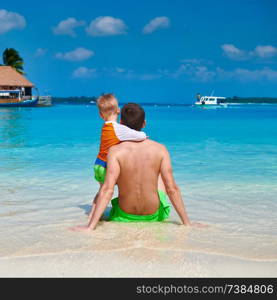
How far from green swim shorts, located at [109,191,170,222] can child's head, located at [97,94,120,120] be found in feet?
2.65

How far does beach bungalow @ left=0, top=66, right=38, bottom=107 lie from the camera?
55.2 metres

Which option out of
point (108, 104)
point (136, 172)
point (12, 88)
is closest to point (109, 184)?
point (136, 172)

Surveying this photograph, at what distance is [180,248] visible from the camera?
3199mm

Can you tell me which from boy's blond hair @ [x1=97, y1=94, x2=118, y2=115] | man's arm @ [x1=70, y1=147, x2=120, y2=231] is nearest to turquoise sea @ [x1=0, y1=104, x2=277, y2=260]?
man's arm @ [x1=70, y1=147, x2=120, y2=231]

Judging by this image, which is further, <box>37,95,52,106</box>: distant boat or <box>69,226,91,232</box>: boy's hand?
<box>37,95,52,106</box>: distant boat

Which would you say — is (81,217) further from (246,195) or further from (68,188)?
(246,195)

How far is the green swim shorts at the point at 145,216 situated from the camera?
3789mm

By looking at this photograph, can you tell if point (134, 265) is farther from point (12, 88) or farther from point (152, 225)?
point (12, 88)

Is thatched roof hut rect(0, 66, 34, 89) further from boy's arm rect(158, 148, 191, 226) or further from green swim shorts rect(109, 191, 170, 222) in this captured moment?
boy's arm rect(158, 148, 191, 226)

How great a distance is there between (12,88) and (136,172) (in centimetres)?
5703

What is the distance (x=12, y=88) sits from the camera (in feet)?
188

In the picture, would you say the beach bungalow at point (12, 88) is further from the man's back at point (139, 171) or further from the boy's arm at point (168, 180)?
the boy's arm at point (168, 180)
